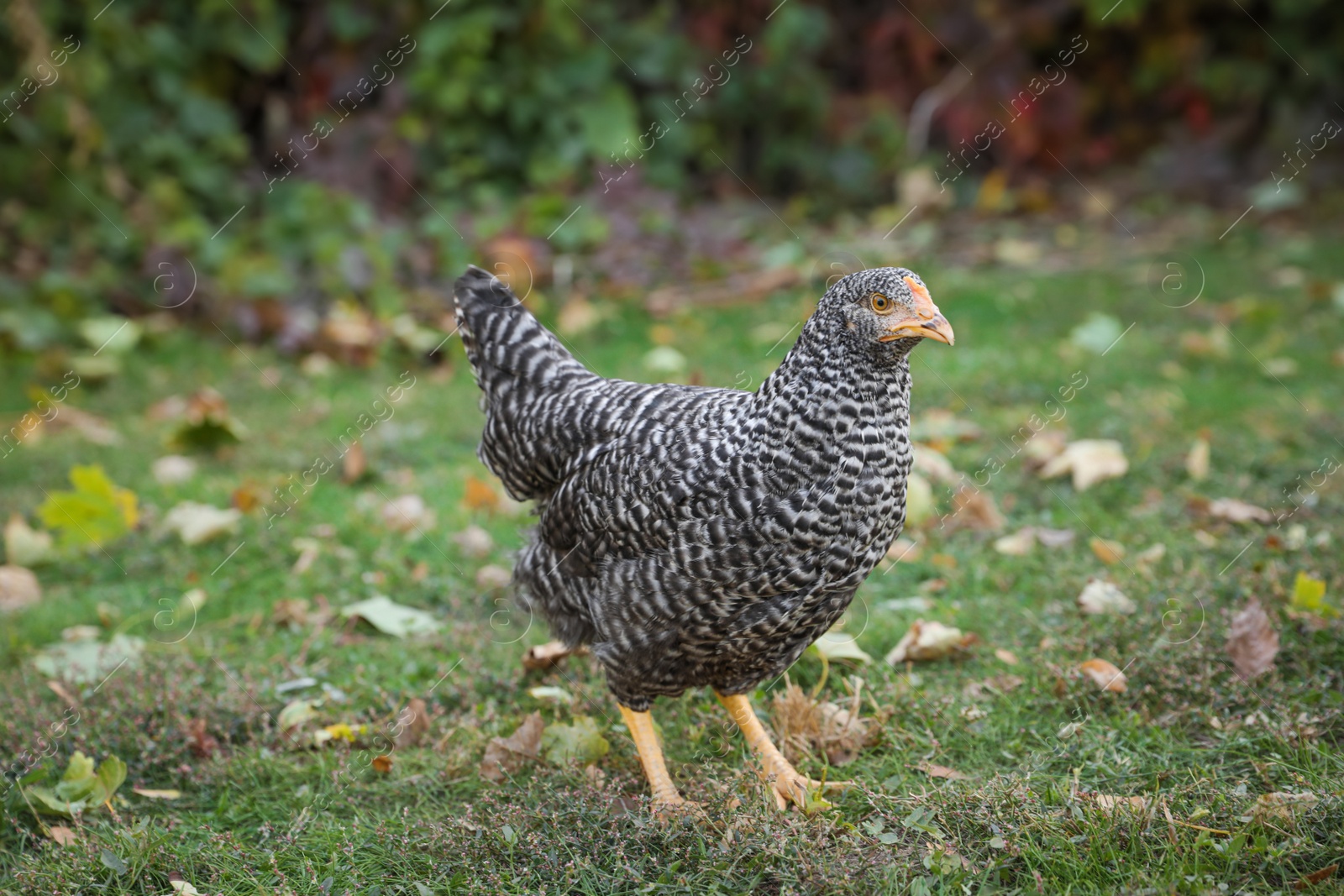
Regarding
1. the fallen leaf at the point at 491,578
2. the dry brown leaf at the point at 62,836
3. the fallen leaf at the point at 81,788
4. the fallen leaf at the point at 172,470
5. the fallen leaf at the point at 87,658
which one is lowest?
the fallen leaf at the point at 491,578

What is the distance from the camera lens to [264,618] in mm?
4059

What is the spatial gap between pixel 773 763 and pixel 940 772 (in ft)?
1.37

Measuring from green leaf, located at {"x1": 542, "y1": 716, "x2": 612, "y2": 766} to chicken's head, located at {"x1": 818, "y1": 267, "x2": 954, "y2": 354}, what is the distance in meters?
1.28

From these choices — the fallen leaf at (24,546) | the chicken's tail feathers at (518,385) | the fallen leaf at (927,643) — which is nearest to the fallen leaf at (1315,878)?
the fallen leaf at (927,643)

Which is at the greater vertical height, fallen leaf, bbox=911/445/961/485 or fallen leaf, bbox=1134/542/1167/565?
fallen leaf, bbox=911/445/961/485

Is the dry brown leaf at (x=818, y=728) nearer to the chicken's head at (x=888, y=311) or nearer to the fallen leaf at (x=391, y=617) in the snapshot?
the chicken's head at (x=888, y=311)

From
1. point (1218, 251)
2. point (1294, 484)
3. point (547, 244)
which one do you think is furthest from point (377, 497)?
point (1218, 251)

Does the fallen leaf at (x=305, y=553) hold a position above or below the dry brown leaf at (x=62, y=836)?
above

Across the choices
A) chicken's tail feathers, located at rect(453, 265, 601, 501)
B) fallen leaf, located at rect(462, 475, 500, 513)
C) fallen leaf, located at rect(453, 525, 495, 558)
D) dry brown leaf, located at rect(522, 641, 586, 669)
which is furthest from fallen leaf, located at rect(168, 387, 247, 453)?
dry brown leaf, located at rect(522, 641, 586, 669)

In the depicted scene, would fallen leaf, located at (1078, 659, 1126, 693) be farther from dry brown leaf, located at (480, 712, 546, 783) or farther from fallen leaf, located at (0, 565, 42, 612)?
fallen leaf, located at (0, 565, 42, 612)

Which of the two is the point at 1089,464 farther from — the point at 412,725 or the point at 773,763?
the point at 412,725

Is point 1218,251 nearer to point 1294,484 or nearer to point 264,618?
point 1294,484

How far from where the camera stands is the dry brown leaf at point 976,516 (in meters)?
4.33

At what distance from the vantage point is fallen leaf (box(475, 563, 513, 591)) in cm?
415
